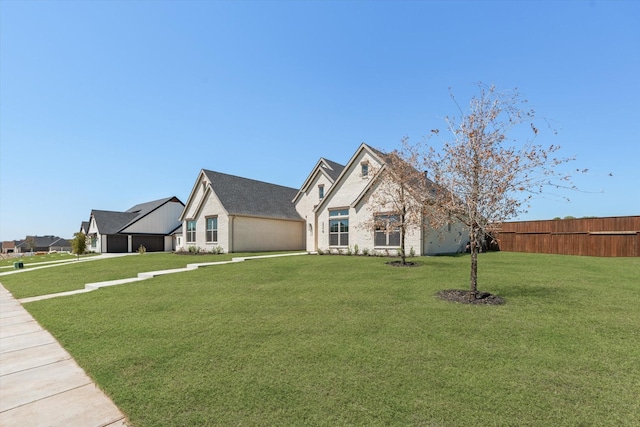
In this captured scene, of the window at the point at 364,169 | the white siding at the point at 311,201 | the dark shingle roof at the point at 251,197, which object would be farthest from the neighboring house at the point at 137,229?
the window at the point at 364,169

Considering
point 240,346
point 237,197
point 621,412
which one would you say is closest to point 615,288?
point 621,412

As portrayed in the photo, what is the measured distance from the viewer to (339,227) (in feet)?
72.8

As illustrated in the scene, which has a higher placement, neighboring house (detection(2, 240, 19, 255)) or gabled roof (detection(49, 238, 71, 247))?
gabled roof (detection(49, 238, 71, 247))

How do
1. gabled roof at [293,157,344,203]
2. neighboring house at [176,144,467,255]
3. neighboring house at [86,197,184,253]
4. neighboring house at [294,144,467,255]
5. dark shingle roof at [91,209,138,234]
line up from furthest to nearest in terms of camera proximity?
1. dark shingle roof at [91,209,138,234]
2. neighboring house at [86,197,184,253]
3. gabled roof at [293,157,344,203]
4. neighboring house at [176,144,467,255]
5. neighboring house at [294,144,467,255]

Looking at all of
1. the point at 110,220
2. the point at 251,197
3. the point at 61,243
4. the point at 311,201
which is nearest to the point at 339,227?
the point at 311,201

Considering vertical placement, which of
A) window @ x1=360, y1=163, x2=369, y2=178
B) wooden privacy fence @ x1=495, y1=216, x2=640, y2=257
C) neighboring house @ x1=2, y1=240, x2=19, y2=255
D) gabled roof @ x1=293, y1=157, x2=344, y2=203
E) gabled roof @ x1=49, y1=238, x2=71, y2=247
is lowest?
neighboring house @ x1=2, y1=240, x2=19, y2=255

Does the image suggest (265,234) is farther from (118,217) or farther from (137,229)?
(118,217)

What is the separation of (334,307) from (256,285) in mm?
3958

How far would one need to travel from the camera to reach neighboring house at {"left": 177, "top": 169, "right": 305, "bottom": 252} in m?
26.8

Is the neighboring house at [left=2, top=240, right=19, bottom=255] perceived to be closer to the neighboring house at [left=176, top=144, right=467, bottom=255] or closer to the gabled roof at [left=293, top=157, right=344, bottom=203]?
the neighboring house at [left=176, top=144, right=467, bottom=255]

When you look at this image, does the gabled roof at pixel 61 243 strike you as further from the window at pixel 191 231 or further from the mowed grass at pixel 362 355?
the mowed grass at pixel 362 355

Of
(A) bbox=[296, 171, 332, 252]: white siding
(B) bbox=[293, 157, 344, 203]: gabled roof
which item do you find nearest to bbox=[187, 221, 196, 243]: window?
(A) bbox=[296, 171, 332, 252]: white siding

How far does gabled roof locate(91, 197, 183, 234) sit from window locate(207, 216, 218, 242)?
18.8m

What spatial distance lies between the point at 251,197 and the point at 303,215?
5.63 metres
